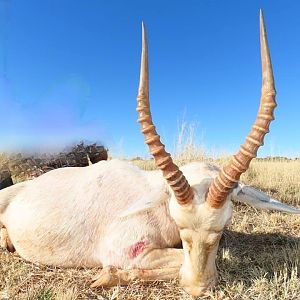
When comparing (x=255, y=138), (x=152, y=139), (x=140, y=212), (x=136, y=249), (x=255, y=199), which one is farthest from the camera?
(x=140, y=212)

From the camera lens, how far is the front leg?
4.71 meters

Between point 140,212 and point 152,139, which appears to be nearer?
point 152,139

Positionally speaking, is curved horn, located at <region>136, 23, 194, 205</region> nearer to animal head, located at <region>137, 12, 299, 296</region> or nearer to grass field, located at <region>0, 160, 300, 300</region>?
animal head, located at <region>137, 12, 299, 296</region>

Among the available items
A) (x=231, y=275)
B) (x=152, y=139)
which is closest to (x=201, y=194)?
(x=152, y=139)

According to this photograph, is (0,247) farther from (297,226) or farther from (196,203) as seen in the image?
(297,226)

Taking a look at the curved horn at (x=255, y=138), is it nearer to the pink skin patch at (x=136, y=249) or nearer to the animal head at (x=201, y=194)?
the animal head at (x=201, y=194)

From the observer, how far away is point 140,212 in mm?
5141

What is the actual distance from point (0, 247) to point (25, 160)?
308 inches

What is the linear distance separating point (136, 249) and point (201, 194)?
1101 mm

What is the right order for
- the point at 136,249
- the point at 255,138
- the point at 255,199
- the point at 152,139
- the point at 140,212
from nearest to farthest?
1. the point at 255,138
2. the point at 152,139
3. the point at 255,199
4. the point at 136,249
5. the point at 140,212

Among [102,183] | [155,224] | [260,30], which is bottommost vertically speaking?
[155,224]

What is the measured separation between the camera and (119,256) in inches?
197

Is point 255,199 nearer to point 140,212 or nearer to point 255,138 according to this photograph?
point 255,138

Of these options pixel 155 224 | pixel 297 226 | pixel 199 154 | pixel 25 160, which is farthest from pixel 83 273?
pixel 25 160
